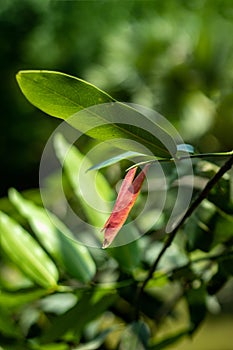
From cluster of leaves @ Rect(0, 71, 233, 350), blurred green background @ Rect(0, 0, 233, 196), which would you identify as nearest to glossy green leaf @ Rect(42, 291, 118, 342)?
cluster of leaves @ Rect(0, 71, 233, 350)

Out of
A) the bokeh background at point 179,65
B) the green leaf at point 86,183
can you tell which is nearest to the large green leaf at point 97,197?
the green leaf at point 86,183

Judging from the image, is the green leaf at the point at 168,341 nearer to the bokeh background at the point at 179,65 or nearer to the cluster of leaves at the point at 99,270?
the cluster of leaves at the point at 99,270

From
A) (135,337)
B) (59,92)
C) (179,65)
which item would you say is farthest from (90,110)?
(179,65)

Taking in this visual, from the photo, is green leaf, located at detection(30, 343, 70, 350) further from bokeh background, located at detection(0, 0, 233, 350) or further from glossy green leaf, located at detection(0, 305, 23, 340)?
bokeh background, located at detection(0, 0, 233, 350)

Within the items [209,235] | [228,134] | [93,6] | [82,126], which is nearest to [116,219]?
[82,126]

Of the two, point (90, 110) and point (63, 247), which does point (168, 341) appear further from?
point (90, 110)

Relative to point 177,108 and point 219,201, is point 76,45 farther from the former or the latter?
point 219,201
